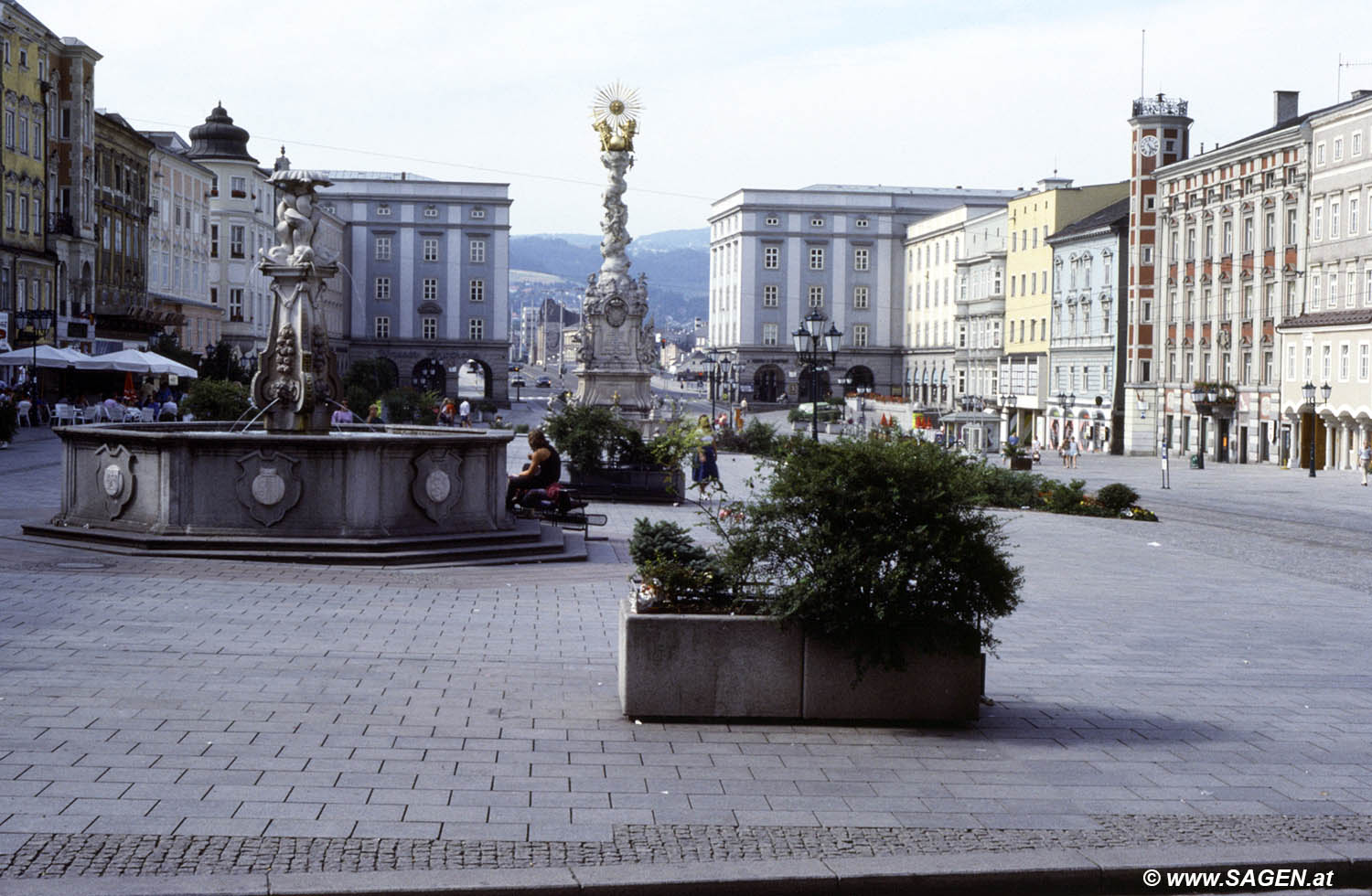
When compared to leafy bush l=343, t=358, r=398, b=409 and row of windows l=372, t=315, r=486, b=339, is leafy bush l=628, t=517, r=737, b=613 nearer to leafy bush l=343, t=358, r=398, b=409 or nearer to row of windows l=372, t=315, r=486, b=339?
leafy bush l=343, t=358, r=398, b=409

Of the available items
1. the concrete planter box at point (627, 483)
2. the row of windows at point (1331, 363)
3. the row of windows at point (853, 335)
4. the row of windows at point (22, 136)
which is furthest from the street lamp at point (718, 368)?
the concrete planter box at point (627, 483)

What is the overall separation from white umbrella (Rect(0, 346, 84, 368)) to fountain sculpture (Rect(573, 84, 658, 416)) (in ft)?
55.0

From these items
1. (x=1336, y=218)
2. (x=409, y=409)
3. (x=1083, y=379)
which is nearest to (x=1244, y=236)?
(x=1336, y=218)

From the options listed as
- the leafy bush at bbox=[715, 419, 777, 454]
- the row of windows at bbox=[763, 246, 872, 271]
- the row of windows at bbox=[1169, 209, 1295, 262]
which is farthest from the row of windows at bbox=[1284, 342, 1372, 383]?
the row of windows at bbox=[763, 246, 872, 271]

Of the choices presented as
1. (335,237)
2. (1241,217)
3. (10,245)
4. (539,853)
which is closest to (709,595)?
(539,853)

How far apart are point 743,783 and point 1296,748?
3.57 meters

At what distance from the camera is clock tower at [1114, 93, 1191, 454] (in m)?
82.2

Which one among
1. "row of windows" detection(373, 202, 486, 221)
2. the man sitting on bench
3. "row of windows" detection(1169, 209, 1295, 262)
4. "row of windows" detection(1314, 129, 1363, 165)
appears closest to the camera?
the man sitting on bench

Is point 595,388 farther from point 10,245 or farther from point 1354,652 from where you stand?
point 1354,652

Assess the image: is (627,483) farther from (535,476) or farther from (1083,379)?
(1083,379)

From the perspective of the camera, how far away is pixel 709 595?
10.1m

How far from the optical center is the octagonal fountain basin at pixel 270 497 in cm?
1744

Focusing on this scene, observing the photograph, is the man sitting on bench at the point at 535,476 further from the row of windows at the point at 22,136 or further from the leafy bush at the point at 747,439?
the row of windows at the point at 22,136

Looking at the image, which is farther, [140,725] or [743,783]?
[140,725]
